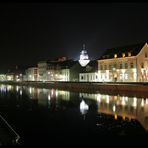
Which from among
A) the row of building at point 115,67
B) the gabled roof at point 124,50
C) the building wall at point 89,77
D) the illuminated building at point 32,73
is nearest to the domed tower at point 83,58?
the row of building at point 115,67

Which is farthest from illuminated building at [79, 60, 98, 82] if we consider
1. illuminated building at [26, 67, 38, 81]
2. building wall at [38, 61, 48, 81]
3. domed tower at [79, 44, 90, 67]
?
illuminated building at [26, 67, 38, 81]

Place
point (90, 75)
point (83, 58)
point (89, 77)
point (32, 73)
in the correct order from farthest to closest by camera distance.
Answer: point (32, 73) → point (83, 58) → point (89, 77) → point (90, 75)

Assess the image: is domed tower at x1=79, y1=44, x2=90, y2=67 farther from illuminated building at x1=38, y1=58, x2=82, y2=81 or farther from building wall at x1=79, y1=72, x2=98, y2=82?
building wall at x1=79, y1=72, x2=98, y2=82

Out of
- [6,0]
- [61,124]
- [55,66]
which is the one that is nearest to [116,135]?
[61,124]

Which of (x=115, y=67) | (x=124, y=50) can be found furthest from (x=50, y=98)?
(x=124, y=50)

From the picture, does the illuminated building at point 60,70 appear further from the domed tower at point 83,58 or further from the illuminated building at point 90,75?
the illuminated building at point 90,75

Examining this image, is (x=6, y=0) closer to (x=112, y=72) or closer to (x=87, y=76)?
→ (x=112, y=72)

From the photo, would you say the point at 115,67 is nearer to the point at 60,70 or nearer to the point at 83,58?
the point at 83,58

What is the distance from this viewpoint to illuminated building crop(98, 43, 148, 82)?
176 feet

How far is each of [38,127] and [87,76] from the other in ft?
189

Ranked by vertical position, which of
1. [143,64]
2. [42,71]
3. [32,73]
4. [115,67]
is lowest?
[32,73]

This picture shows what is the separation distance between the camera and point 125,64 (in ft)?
187

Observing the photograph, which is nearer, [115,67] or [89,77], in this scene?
[115,67]

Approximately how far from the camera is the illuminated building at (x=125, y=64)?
53781 mm
